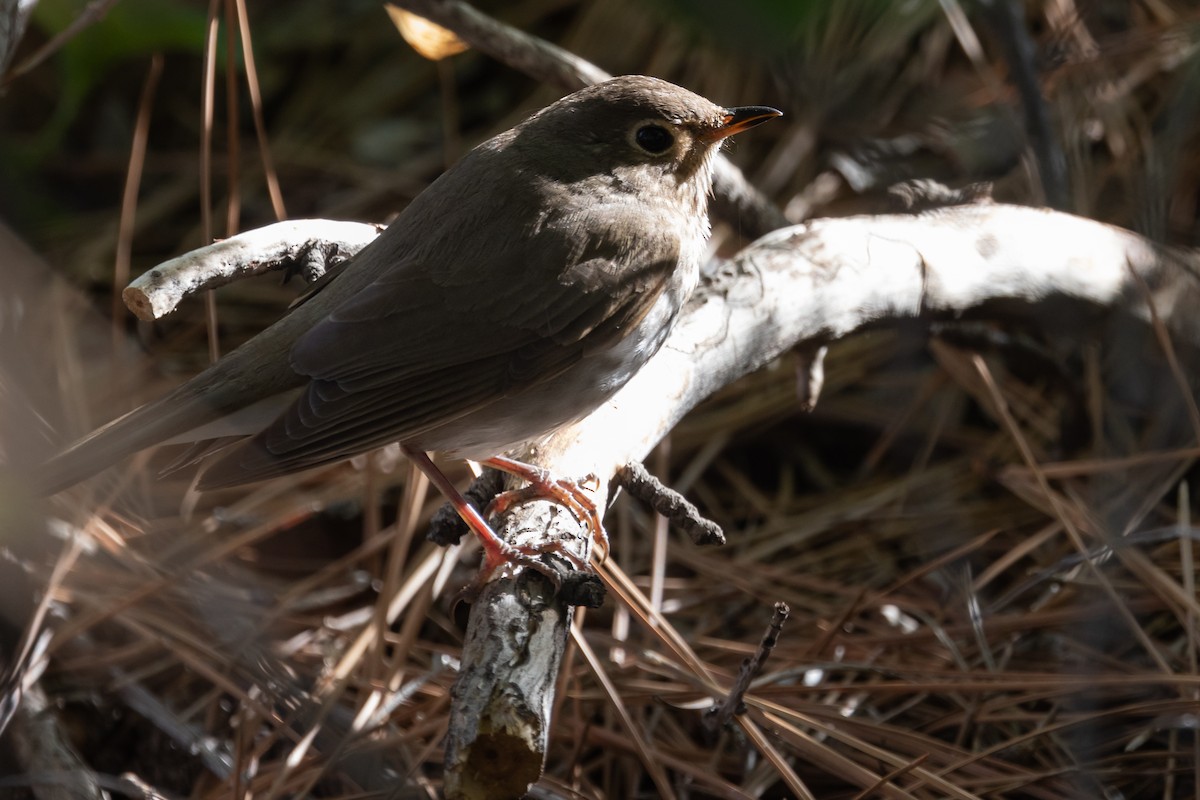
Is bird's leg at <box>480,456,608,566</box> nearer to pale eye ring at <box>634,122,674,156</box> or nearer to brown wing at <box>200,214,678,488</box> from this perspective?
brown wing at <box>200,214,678,488</box>

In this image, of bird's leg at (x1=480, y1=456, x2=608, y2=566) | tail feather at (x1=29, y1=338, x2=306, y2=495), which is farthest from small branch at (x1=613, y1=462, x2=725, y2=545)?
tail feather at (x1=29, y1=338, x2=306, y2=495)

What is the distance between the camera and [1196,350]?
3785mm

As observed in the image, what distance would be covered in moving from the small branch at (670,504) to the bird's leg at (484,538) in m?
0.37

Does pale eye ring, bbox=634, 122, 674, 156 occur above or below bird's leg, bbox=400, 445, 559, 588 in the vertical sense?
above

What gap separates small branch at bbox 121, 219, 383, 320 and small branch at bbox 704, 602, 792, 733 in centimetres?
146

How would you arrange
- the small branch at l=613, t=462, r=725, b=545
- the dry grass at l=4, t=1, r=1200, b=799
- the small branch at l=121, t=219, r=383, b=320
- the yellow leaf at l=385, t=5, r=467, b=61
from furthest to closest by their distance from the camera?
the yellow leaf at l=385, t=5, r=467, b=61
the dry grass at l=4, t=1, r=1200, b=799
the small branch at l=613, t=462, r=725, b=545
the small branch at l=121, t=219, r=383, b=320

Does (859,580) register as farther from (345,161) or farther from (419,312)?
(345,161)

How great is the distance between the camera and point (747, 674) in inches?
98.2

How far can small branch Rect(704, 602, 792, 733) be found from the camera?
2.36 meters

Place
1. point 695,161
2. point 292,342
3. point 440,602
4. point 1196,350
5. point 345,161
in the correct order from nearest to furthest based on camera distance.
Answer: point 292,342
point 695,161
point 1196,350
point 440,602
point 345,161

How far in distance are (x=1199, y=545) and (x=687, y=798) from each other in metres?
1.80

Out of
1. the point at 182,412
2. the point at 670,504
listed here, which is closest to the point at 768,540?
the point at 670,504

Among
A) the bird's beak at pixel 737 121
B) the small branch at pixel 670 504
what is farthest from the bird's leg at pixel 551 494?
the bird's beak at pixel 737 121

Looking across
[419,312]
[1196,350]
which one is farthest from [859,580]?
[419,312]
